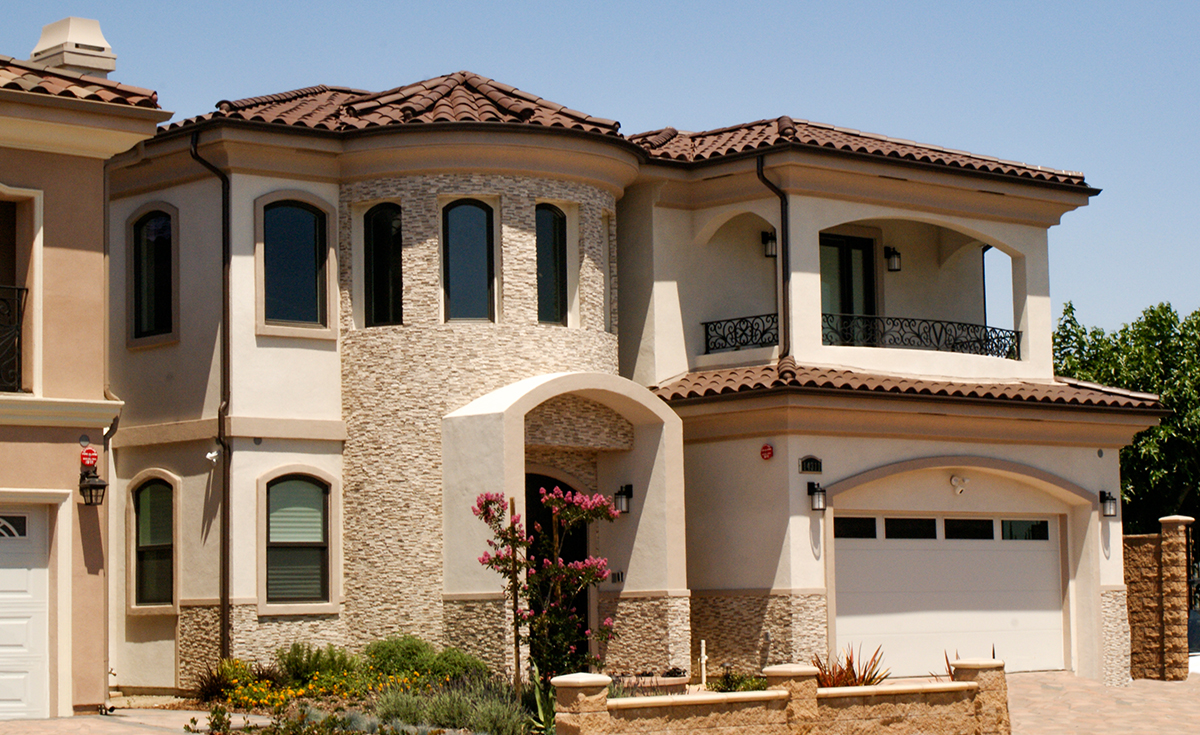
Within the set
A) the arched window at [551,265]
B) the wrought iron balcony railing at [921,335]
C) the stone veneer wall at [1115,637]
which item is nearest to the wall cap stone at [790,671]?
the arched window at [551,265]

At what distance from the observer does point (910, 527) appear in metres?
23.6

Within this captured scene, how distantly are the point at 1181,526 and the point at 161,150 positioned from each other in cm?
1724

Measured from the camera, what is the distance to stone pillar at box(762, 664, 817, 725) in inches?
630

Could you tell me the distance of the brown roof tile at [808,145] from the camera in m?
23.3

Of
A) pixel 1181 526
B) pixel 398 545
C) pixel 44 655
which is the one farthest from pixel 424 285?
pixel 1181 526

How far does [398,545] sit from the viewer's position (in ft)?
67.6

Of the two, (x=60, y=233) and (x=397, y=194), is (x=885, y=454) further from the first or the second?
(x=60, y=233)

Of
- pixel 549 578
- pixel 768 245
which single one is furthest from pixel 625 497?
pixel 768 245

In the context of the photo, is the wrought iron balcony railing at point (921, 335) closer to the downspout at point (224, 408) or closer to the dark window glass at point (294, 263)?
the dark window glass at point (294, 263)

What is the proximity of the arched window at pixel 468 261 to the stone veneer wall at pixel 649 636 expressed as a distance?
448 centimetres

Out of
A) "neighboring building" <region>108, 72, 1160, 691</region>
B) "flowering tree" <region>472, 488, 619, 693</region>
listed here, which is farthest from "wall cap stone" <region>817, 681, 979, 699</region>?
"neighboring building" <region>108, 72, 1160, 691</region>

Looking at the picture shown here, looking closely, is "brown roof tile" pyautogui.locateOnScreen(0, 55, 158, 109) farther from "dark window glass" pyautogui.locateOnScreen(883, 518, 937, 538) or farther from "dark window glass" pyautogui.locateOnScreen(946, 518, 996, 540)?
"dark window glass" pyautogui.locateOnScreen(946, 518, 996, 540)

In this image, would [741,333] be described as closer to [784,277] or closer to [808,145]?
[784,277]

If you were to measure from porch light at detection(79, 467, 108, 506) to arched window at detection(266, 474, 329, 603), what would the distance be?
12.0 feet
